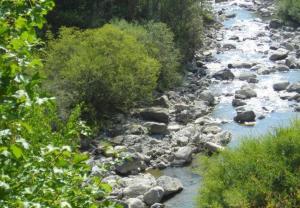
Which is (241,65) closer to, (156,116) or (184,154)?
(156,116)

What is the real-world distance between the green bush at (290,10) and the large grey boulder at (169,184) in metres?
33.2

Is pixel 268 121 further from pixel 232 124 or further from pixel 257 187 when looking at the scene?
pixel 257 187

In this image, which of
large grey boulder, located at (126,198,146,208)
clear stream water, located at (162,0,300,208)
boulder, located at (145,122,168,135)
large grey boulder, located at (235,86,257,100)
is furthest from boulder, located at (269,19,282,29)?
large grey boulder, located at (126,198,146,208)

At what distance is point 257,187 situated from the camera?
1700 cm

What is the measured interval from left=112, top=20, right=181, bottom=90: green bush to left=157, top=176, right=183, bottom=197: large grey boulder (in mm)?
12133

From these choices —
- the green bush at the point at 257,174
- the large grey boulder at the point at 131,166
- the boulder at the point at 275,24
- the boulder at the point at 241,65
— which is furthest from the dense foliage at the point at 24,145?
the boulder at the point at 275,24

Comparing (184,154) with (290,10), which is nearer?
(184,154)

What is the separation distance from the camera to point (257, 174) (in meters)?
17.7

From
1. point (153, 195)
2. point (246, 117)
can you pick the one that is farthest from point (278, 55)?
point (153, 195)

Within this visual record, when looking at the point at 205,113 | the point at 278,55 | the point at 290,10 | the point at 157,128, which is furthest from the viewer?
the point at 290,10

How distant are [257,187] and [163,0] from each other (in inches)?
936

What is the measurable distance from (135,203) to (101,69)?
9.28 metres

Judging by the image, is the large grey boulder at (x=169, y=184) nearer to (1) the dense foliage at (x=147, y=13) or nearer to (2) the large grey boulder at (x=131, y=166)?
(2) the large grey boulder at (x=131, y=166)

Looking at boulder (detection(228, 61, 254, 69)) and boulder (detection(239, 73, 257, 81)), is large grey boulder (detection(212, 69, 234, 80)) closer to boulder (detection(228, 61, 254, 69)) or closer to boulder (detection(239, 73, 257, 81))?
boulder (detection(239, 73, 257, 81))
